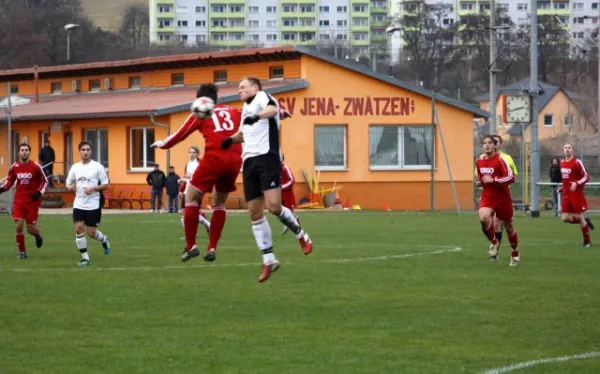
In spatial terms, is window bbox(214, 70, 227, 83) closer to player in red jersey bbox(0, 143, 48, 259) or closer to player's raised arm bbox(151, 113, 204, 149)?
player in red jersey bbox(0, 143, 48, 259)

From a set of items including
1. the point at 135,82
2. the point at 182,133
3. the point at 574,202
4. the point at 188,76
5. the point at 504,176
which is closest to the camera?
the point at 182,133

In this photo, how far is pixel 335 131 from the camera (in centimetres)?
5156

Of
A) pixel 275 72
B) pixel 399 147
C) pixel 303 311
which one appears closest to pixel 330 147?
pixel 399 147

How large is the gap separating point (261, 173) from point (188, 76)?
140 feet

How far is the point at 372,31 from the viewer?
119750 millimetres

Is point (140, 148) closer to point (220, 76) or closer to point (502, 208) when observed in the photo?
point (220, 76)

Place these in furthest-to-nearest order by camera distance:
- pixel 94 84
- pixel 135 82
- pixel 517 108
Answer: pixel 94 84
pixel 135 82
pixel 517 108

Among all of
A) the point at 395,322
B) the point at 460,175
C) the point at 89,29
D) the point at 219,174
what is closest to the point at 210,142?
the point at 219,174

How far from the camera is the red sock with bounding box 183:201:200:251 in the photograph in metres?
16.3

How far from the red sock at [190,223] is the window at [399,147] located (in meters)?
35.5

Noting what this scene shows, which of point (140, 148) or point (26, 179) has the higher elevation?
point (140, 148)

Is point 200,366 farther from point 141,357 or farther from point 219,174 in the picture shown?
point 219,174

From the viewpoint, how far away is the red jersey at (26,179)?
864 inches

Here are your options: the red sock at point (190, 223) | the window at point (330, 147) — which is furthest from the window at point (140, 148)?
the red sock at point (190, 223)
